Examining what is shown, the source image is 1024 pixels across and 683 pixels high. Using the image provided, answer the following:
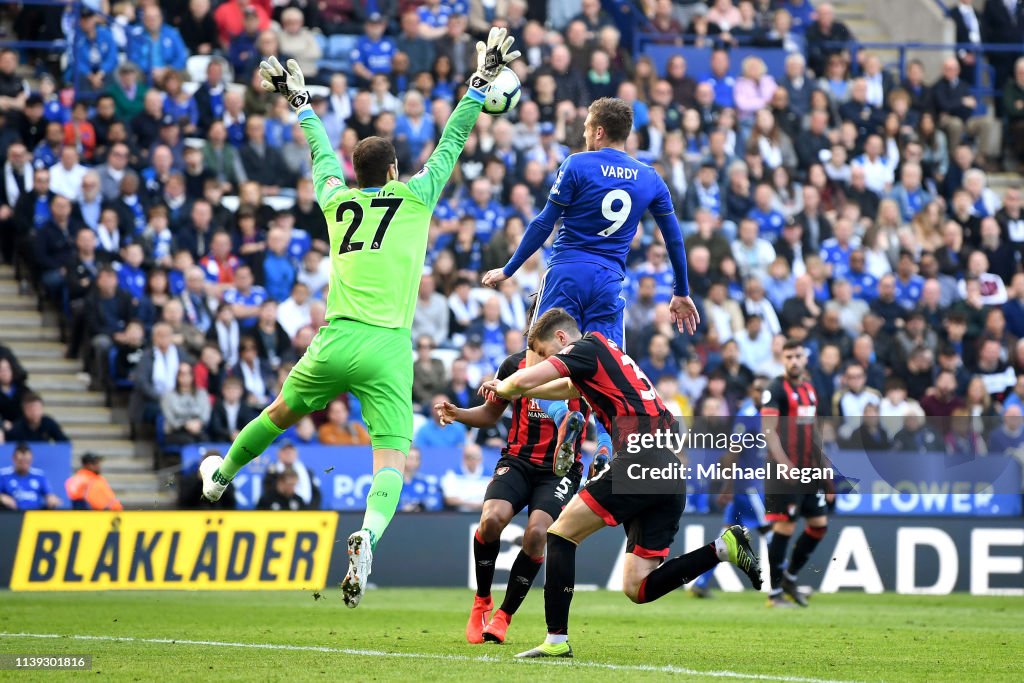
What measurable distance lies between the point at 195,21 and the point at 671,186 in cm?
691

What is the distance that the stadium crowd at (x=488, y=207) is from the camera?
18.8 meters

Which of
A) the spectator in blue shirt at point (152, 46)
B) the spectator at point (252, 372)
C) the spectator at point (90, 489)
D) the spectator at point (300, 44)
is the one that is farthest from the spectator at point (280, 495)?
the spectator at point (300, 44)

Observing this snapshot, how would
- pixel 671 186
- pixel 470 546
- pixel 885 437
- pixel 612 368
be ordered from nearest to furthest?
pixel 612 368, pixel 470 546, pixel 885 437, pixel 671 186

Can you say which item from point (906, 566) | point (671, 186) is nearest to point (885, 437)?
point (906, 566)

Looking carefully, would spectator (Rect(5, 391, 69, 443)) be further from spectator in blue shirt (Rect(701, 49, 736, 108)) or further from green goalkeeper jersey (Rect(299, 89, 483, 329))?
spectator in blue shirt (Rect(701, 49, 736, 108))

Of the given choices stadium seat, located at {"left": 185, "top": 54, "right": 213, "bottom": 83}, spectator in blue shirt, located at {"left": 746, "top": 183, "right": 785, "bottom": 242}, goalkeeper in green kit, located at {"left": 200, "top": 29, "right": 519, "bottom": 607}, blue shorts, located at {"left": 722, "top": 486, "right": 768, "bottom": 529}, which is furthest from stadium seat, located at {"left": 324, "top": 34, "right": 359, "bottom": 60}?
goalkeeper in green kit, located at {"left": 200, "top": 29, "right": 519, "bottom": 607}

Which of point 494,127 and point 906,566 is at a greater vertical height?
point 494,127

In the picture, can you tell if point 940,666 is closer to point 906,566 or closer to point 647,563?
point 647,563

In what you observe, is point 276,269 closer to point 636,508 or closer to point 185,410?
point 185,410

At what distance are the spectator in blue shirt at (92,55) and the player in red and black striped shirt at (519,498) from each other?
38.0 feet

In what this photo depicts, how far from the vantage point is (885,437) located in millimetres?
18844

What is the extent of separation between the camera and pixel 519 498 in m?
10.8

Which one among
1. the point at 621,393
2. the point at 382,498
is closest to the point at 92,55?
the point at 382,498

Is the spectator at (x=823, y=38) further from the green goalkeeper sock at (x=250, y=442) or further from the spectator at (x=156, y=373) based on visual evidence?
the green goalkeeper sock at (x=250, y=442)
